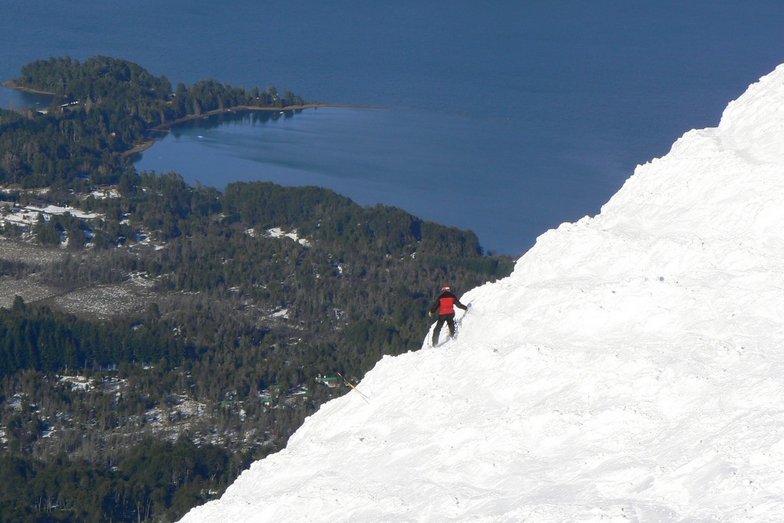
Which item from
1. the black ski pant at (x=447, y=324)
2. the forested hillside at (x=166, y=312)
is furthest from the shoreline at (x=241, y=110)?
the black ski pant at (x=447, y=324)

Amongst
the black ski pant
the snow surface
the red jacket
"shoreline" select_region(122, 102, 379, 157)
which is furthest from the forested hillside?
the snow surface

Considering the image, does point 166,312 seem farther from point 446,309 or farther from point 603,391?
point 603,391

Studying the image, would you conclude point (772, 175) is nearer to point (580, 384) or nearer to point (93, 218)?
point (580, 384)

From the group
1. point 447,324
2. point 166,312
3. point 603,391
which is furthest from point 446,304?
point 166,312

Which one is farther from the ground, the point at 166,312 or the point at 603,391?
the point at 603,391

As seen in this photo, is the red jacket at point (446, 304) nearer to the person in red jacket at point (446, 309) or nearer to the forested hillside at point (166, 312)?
the person in red jacket at point (446, 309)

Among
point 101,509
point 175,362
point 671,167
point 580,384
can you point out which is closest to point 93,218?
point 175,362
